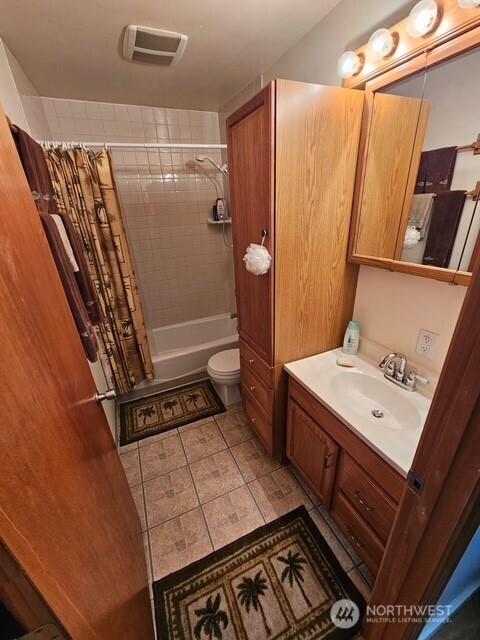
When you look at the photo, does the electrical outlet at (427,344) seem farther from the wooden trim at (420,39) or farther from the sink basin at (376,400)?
the wooden trim at (420,39)

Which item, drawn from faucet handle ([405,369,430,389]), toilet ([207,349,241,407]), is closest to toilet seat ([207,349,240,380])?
toilet ([207,349,241,407])

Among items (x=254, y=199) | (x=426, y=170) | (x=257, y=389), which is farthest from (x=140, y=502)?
(x=426, y=170)

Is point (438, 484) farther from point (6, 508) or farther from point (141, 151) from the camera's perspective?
point (141, 151)

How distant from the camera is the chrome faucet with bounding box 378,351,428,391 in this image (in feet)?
3.88

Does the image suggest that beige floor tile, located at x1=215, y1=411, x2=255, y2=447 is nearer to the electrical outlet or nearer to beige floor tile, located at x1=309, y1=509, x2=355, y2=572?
beige floor tile, located at x1=309, y1=509, x2=355, y2=572

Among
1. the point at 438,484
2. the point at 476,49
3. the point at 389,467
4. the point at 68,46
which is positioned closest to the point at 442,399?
the point at 438,484

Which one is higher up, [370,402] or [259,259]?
[259,259]

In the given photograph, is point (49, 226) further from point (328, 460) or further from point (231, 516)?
point (231, 516)

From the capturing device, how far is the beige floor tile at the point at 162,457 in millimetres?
1753

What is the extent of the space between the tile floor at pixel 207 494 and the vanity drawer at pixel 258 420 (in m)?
0.15

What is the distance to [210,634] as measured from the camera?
1.06m

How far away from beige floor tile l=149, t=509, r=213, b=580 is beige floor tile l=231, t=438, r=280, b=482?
37 centimetres

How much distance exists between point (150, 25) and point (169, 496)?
8.47 ft

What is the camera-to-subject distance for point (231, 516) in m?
1.46
